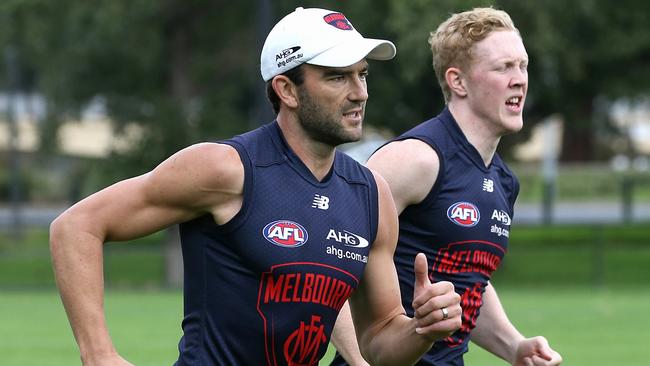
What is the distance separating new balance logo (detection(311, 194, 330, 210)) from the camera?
Answer: 5.00m

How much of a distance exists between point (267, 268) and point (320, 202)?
0.33m

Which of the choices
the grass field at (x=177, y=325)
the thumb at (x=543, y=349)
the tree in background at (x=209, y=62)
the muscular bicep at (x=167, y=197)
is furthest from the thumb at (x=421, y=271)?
the tree in background at (x=209, y=62)

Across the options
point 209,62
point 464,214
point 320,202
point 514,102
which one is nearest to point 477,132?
point 514,102

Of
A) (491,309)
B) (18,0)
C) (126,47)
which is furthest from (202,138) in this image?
(491,309)

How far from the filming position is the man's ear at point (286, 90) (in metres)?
5.07

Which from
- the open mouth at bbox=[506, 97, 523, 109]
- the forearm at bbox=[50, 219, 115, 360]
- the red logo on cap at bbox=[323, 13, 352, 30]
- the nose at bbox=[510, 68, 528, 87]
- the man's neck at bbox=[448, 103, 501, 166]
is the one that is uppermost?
the nose at bbox=[510, 68, 528, 87]

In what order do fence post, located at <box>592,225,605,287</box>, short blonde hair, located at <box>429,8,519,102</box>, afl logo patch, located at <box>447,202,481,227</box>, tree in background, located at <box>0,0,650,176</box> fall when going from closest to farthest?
afl logo patch, located at <box>447,202,481,227</box>
short blonde hair, located at <box>429,8,519,102</box>
tree in background, located at <box>0,0,650,176</box>
fence post, located at <box>592,225,605,287</box>

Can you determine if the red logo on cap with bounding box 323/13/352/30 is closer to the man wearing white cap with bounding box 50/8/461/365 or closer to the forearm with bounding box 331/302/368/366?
the man wearing white cap with bounding box 50/8/461/365

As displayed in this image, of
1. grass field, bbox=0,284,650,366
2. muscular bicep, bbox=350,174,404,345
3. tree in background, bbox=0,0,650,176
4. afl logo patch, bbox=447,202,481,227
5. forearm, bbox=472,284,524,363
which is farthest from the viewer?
tree in background, bbox=0,0,650,176

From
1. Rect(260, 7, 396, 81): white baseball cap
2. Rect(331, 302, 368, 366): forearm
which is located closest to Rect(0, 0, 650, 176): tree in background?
Rect(331, 302, 368, 366): forearm

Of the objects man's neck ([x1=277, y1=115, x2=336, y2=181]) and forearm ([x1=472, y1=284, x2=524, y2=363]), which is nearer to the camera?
man's neck ([x1=277, y1=115, x2=336, y2=181])

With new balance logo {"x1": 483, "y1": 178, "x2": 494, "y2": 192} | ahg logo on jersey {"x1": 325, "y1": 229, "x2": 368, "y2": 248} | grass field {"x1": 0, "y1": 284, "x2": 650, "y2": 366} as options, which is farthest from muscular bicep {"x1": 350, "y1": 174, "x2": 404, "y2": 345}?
grass field {"x1": 0, "y1": 284, "x2": 650, "y2": 366}

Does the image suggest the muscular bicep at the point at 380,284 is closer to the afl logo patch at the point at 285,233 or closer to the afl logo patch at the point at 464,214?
the afl logo patch at the point at 285,233

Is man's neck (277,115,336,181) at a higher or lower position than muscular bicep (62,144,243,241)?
higher
